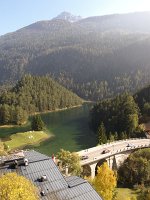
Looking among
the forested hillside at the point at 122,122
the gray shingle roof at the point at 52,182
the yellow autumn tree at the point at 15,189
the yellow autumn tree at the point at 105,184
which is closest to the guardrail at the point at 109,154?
the yellow autumn tree at the point at 105,184

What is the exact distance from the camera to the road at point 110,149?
347 ft

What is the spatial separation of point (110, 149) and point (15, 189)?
90.6 metres

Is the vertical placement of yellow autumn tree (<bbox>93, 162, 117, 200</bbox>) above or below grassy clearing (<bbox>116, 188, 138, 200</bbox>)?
above

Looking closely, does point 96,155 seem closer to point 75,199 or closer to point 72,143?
point 72,143

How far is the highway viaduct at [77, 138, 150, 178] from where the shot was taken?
103 meters

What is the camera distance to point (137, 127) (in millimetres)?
167625

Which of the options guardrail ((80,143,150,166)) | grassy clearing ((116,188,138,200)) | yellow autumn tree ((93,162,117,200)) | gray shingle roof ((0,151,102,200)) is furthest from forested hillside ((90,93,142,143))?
gray shingle roof ((0,151,102,200))

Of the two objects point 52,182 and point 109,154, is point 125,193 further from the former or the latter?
point 52,182

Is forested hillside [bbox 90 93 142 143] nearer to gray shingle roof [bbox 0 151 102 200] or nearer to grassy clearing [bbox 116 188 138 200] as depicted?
grassy clearing [bbox 116 188 138 200]

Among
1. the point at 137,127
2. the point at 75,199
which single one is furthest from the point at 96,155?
the point at 75,199

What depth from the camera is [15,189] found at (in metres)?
28.5

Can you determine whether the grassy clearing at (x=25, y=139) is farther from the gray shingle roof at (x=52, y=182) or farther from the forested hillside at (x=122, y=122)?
the gray shingle roof at (x=52, y=182)

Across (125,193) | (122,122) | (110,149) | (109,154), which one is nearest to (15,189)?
(125,193)

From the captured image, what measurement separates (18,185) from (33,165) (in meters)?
10.4
